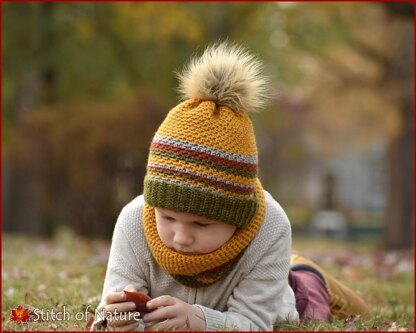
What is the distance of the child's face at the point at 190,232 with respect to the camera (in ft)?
10.7

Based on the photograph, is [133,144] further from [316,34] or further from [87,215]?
[316,34]

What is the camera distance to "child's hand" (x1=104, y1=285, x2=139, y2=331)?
3.14m

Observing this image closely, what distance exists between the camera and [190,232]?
3.28 meters

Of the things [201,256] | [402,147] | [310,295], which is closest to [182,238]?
[201,256]

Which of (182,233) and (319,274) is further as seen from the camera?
(319,274)

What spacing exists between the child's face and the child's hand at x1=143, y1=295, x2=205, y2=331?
0.26 meters

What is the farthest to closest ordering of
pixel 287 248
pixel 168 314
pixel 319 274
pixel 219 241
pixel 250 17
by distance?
pixel 250 17 < pixel 319 274 < pixel 287 248 < pixel 219 241 < pixel 168 314

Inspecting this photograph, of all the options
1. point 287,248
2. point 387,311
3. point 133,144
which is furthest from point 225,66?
point 133,144

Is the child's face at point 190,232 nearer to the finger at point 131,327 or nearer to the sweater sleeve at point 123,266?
the sweater sleeve at point 123,266

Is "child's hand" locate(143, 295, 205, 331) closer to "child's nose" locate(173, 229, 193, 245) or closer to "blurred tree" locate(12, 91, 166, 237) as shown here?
"child's nose" locate(173, 229, 193, 245)

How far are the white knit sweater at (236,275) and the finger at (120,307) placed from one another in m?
0.34

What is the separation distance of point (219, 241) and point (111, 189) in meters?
Answer: 8.60

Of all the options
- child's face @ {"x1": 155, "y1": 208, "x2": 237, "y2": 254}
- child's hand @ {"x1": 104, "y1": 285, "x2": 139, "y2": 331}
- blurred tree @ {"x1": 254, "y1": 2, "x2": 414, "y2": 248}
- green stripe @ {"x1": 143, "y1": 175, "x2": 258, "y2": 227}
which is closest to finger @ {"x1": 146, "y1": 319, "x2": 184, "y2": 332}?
child's hand @ {"x1": 104, "y1": 285, "x2": 139, "y2": 331}

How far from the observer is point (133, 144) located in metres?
11.6
